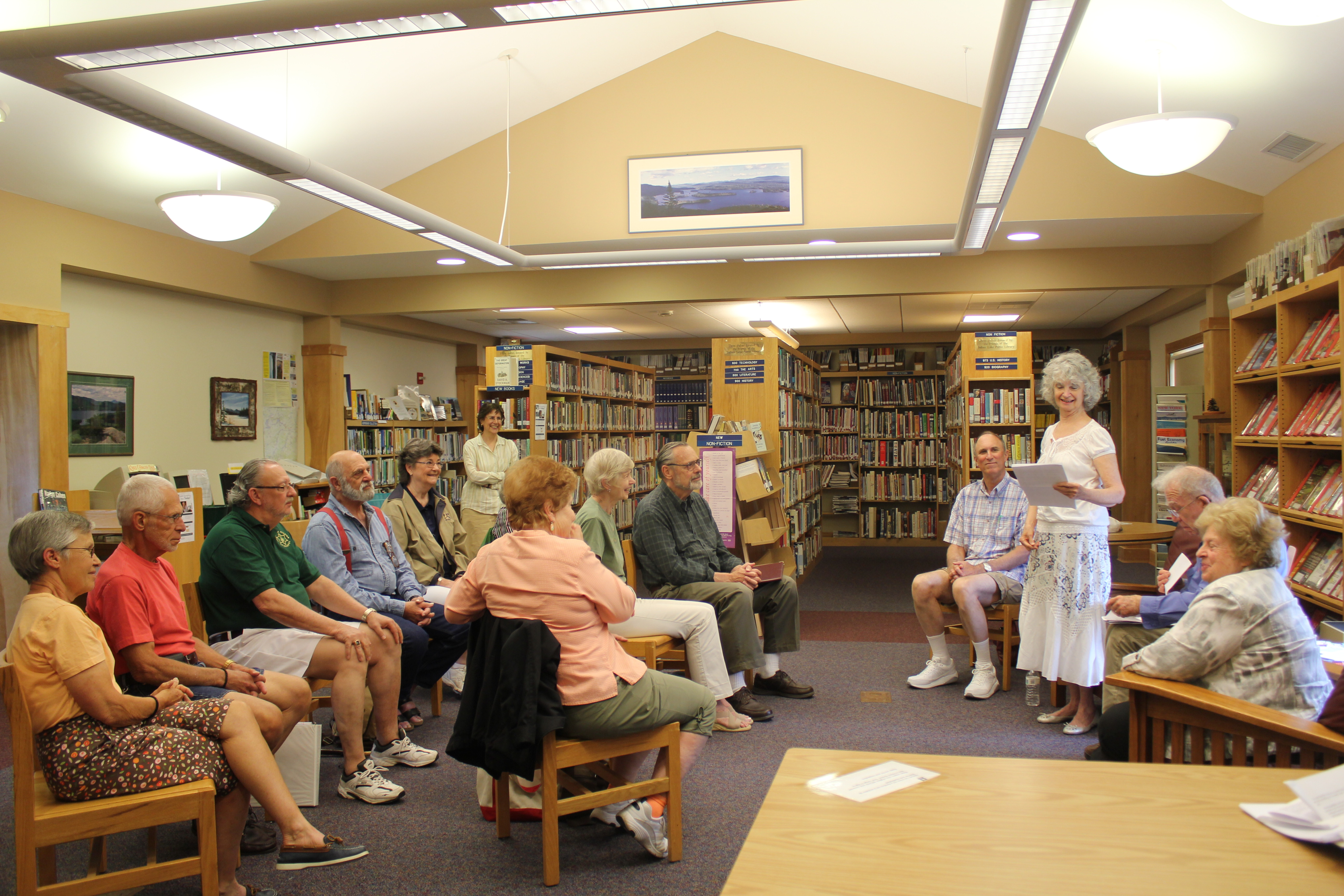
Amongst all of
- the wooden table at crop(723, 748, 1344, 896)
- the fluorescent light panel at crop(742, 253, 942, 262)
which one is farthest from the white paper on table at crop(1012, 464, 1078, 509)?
the wooden table at crop(723, 748, 1344, 896)

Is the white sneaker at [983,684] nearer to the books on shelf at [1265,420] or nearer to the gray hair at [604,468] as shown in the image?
the books on shelf at [1265,420]

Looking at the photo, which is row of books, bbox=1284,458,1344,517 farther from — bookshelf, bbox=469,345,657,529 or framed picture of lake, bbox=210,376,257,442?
framed picture of lake, bbox=210,376,257,442

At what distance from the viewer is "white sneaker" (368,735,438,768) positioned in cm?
341

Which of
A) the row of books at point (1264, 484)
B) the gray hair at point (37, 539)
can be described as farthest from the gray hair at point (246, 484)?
the row of books at point (1264, 484)

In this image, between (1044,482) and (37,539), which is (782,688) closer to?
(1044,482)

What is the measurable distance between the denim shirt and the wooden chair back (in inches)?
55.1

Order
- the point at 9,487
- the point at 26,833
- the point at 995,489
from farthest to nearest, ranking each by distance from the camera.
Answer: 1. the point at 9,487
2. the point at 995,489
3. the point at 26,833

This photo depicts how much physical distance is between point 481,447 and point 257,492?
11.2 ft

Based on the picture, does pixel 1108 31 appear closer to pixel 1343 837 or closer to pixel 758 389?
pixel 758 389

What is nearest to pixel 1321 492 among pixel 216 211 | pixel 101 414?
pixel 216 211

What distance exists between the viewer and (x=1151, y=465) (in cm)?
974

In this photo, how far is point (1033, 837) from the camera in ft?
4.47

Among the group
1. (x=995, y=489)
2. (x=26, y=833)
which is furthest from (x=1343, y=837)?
(x=995, y=489)

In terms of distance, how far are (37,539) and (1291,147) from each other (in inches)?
233
